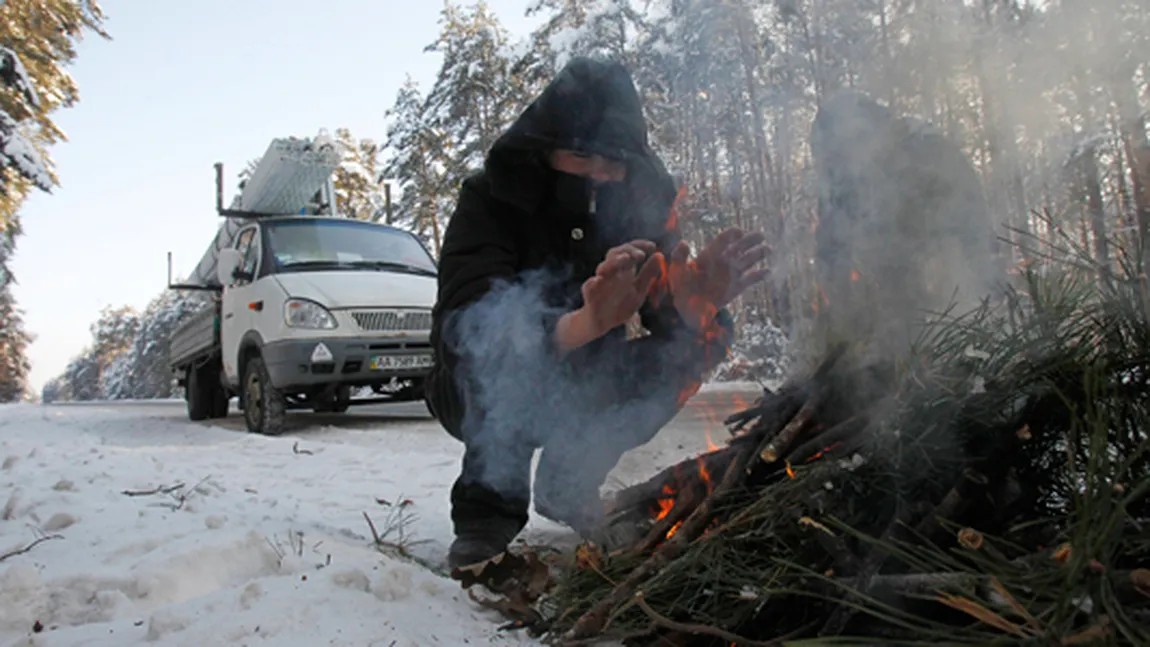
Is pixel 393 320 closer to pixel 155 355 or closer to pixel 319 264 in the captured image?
pixel 319 264

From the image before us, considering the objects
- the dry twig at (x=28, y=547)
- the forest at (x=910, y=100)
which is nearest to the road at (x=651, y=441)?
the forest at (x=910, y=100)

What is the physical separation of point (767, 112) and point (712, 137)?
1.29 m

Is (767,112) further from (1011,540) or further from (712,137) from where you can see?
(1011,540)

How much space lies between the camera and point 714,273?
2465mm

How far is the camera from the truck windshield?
6.99 metres

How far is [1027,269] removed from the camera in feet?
5.08

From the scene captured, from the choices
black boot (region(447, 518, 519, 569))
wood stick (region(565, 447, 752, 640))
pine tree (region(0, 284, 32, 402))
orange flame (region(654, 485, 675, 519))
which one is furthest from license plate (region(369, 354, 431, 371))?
pine tree (region(0, 284, 32, 402))

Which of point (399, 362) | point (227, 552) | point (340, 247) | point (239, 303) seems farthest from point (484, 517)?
point (239, 303)

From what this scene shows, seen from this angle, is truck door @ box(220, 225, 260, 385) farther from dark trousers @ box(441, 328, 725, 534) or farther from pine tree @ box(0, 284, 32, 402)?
pine tree @ box(0, 284, 32, 402)

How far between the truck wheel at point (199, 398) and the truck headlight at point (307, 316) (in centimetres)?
391

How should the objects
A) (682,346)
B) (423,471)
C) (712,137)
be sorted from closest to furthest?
1. (682,346)
2. (423,471)
3. (712,137)

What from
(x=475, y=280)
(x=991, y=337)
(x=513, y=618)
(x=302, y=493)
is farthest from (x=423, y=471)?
(x=991, y=337)

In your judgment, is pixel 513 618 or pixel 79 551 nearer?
pixel 513 618

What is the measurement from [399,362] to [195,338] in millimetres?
4404
